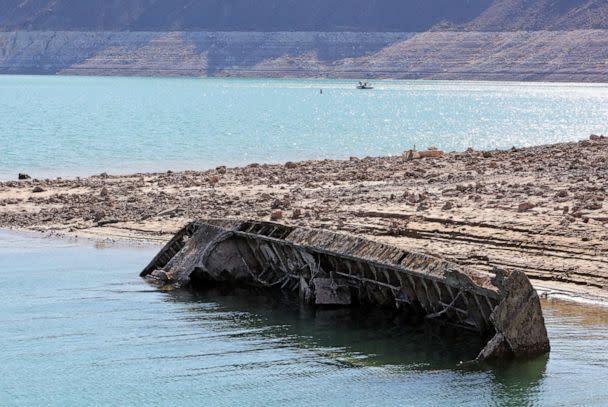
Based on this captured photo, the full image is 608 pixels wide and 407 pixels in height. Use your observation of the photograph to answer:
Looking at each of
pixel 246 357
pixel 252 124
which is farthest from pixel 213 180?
pixel 252 124

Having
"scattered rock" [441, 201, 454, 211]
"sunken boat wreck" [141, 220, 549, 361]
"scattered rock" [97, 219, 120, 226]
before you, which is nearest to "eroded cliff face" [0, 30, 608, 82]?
"scattered rock" [97, 219, 120, 226]

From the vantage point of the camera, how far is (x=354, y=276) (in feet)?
66.5

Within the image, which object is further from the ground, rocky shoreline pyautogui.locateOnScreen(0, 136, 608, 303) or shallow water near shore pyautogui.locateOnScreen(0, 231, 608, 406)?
rocky shoreline pyautogui.locateOnScreen(0, 136, 608, 303)

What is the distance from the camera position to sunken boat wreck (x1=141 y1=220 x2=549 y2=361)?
16641mm

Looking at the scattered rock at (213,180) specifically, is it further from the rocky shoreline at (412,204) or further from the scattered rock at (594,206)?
the scattered rock at (594,206)

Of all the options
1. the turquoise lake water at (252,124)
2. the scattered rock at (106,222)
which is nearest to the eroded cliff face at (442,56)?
the turquoise lake water at (252,124)

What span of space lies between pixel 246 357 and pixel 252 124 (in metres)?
63.9

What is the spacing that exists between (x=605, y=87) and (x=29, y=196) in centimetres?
14338

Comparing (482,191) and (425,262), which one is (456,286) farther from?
(482,191)

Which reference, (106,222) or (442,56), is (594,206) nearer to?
(106,222)

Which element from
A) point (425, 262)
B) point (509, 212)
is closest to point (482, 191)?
point (509, 212)

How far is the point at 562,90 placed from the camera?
160 m

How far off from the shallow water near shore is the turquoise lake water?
22988mm

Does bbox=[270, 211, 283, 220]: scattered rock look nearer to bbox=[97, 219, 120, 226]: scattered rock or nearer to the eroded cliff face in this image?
bbox=[97, 219, 120, 226]: scattered rock
